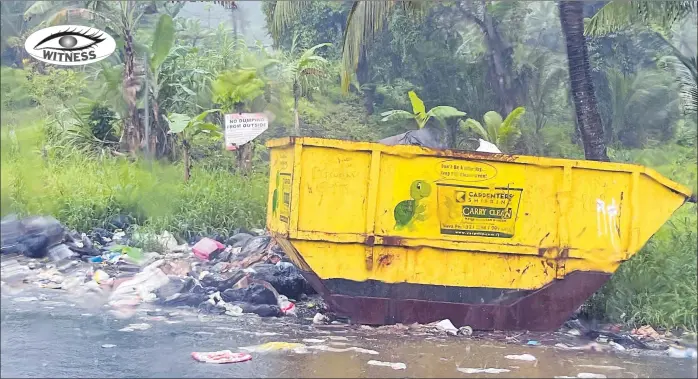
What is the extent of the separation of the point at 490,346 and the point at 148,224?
4415mm

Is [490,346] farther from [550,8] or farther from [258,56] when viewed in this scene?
[550,8]

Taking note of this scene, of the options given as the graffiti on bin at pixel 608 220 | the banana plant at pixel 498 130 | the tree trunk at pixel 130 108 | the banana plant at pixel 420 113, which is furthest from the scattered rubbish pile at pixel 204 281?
the banana plant at pixel 498 130

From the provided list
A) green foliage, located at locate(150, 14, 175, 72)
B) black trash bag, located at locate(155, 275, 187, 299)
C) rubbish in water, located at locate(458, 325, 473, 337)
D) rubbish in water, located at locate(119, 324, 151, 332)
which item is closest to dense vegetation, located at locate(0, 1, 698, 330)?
green foliage, located at locate(150, 14, 175, 72)

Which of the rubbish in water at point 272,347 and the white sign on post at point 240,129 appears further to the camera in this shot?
the white sign on post at point 240,129

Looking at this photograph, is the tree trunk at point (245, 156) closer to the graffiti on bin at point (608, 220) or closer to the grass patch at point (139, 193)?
the grass patch at point (139, 193)

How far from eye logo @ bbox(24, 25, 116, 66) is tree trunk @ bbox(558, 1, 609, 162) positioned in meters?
5.17

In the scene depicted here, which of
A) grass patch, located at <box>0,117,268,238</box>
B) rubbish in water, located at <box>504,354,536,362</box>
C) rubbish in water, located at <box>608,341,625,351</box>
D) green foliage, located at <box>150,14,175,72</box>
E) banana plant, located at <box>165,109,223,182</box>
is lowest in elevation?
rubbish in water, located at <box>504,354,536,362</box>

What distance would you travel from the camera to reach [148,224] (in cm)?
839

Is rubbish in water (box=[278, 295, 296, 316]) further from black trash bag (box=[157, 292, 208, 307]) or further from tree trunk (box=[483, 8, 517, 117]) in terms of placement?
tree trunk (box=[483, 8, 517, 117])

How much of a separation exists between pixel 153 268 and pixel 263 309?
137 cm

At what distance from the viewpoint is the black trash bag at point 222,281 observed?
6781 mm

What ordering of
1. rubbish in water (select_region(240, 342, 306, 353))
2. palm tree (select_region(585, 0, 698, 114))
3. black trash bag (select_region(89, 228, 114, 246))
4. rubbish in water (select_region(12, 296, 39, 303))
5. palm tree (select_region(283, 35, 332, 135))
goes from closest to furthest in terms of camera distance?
1. rubbish in water (select_region(240, 342, 306, 353))
2. rubbish in water (select_region(12, 296, 39, 303))
3. palm tree (select_region(585, 0, 698, 114))
4. black trash bag (select_region(89, 228, 114, 246))
5. palm tree (select_region(283, 35, 332, 135))

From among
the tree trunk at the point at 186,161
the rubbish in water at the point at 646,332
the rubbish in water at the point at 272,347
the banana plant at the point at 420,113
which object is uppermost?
the banana plant at the point at 420,113

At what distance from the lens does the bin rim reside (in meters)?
5.70
